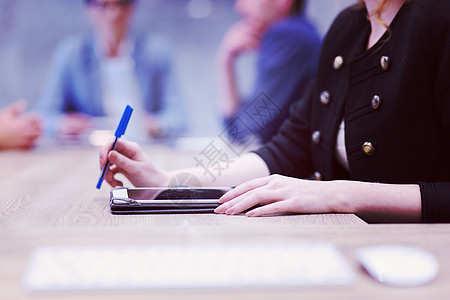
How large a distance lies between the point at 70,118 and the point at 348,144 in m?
1.88

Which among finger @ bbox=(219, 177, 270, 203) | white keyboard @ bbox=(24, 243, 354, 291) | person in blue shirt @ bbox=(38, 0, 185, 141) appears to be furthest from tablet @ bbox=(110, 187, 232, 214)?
person in blue shirt @ bbox=(38, 0, 185, 141)

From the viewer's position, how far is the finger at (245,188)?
917mm

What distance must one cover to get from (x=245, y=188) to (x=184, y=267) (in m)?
0.33

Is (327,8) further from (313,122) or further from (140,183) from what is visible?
(140,183)

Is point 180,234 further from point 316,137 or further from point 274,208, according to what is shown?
point 316,137

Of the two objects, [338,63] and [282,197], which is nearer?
[282,197]

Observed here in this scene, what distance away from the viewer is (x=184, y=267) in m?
0.61

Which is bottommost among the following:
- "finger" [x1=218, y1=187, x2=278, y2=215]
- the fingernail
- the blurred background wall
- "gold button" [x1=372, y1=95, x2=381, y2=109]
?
the fingernail

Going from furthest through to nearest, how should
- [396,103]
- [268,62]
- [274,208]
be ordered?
[268,62] → [396,103] → [274,208]

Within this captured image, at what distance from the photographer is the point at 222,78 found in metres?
3.07

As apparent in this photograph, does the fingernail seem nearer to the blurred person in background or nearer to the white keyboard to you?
the white keyboard

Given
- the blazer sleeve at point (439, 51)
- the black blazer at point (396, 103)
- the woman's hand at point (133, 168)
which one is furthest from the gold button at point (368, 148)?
the woman's hand at point (133, 168)

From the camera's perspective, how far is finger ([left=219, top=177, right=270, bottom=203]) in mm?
917

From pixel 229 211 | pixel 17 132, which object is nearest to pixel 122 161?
pixel 229 211
